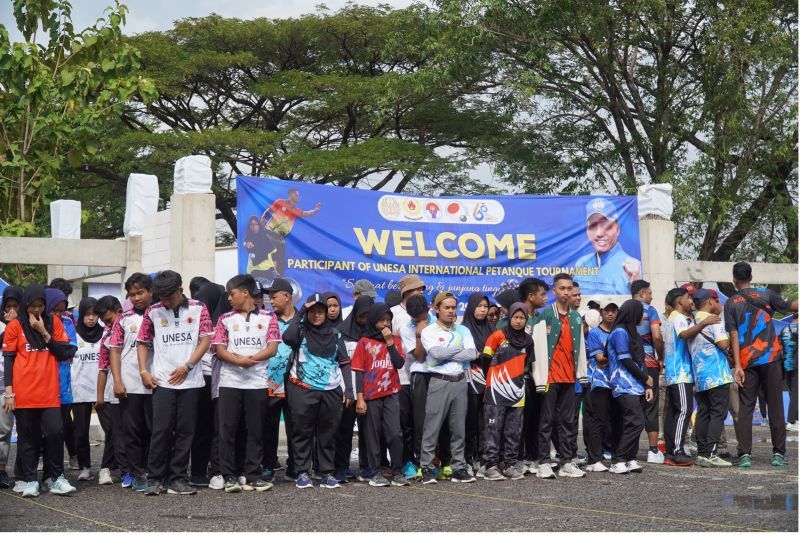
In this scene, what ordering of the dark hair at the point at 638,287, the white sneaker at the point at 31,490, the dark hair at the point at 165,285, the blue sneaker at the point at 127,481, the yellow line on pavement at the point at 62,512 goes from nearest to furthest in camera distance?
the yellow line on pavement at the point at 62,512 → the white sneaker at the point at 31,490 → the dark hair at the point at 165,285 → the blue sneaker at the point at 127,481 → the dark hair at the point at 638,287

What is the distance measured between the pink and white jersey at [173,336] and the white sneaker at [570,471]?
9.70ft

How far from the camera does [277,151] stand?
2881 centimetres

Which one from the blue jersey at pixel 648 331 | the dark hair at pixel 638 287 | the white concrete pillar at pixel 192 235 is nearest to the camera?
the blue jersey at pixel 648 331

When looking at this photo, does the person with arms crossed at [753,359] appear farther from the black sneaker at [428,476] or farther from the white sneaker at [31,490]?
the white sneaker at [31,490]

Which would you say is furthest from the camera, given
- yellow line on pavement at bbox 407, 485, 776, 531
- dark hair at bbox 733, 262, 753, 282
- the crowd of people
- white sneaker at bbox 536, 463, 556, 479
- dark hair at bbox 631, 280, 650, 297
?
dark hair at bbox 631, 280, 650, 297

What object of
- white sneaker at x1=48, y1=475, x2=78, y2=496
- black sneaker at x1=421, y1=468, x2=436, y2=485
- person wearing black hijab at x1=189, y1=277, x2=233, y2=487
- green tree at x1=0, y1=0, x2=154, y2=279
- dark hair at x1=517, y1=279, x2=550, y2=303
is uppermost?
green tree at x1=0, y1=0, x2=154, y2=279

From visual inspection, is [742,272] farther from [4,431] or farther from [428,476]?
[4,431]

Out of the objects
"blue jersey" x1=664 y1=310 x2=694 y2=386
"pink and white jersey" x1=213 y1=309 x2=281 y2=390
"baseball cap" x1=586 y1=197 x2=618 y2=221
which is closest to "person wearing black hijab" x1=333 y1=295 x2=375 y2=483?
"pink and white jersey" x1=213 y1=309 x2=281 y2=390

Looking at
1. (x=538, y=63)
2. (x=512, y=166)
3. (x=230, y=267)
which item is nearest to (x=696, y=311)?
(x=230, y=267)

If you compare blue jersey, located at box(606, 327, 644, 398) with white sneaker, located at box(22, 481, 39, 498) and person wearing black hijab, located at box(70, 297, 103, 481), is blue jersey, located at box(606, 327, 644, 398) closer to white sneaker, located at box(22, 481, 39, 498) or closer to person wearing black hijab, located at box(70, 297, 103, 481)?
person wearing black hijab, located at box(70, 297, 103, 481)

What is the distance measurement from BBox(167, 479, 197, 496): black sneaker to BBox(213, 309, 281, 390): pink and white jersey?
2.39 ft

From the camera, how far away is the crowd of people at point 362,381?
8.09 metres

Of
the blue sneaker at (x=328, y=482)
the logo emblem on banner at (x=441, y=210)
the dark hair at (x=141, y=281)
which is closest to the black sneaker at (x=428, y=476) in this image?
the blue sneaker at (x=328, y=482)

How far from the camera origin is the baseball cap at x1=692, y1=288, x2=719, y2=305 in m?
10.1
